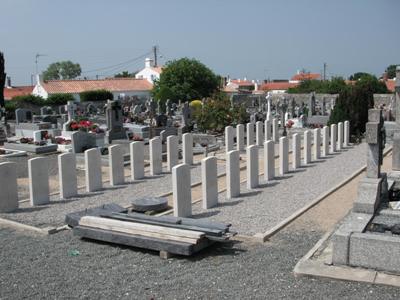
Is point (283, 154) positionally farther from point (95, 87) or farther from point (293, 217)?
point (95, 87)

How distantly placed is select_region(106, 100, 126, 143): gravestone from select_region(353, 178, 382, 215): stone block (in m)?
12.5

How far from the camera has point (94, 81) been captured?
62156 millimetres

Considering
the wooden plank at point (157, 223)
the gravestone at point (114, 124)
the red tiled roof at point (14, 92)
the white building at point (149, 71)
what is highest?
the white building at point (149, 71)

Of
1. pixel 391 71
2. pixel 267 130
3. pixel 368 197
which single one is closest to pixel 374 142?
pixel 368 197

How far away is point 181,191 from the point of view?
855 centimetres

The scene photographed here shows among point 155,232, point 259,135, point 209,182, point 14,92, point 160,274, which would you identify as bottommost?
point 160,274

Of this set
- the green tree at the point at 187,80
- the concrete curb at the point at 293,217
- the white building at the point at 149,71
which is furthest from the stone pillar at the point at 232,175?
the white building at the point at 149,71

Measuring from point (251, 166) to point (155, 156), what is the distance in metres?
3.30

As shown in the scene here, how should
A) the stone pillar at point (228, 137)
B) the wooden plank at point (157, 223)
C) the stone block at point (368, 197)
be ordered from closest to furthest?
the wooden plank at point (157, 223) < the stone block at point (368, 197) < the stone pillar at point (228, 137)

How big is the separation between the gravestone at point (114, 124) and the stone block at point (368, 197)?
12.5m

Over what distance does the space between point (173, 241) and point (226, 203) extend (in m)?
3.43

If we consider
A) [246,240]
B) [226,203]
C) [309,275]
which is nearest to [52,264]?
[246,240]

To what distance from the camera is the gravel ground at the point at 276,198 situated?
8.45 meters

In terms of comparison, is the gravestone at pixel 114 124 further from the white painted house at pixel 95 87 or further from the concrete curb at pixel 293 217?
the white painted house at pixel 95 87
